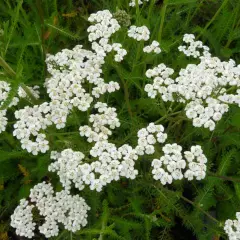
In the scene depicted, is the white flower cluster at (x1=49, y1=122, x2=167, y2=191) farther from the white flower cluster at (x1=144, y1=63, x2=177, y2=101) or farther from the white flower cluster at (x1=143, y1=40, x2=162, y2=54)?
the white flower cluster at (x1=143, y1=40, x2=162, y2=54)

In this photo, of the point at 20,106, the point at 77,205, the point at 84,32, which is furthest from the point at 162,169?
the point at 84,32

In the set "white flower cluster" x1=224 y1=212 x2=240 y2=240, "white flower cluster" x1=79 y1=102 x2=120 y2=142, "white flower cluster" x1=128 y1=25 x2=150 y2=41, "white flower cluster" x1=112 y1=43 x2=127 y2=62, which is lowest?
"white flower cluster" x1=224 y1=212 x2=240 y2=240

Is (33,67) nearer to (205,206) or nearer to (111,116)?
(111,116)

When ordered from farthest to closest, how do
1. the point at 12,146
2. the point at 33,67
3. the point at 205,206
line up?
1. the point at 33,67
2. the point at 12,146
3. the point at 205,206

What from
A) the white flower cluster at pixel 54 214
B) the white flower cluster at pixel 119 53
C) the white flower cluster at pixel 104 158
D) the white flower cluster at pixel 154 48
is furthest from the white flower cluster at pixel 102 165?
the white flower cluster at pixel 154 48

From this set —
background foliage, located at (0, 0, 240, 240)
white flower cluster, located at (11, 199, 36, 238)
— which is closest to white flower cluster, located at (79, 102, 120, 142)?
background foliage, located at (0, 0, 240, 240)

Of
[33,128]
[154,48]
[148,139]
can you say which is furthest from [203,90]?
[33,128]
